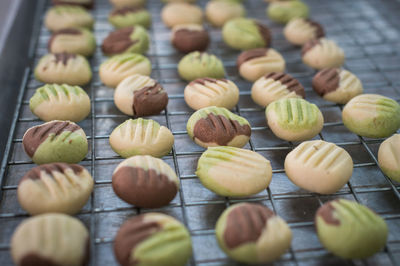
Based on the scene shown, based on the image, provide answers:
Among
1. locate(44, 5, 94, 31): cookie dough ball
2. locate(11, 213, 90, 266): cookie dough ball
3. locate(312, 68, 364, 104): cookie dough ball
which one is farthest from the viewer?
locate(44, 5, 94, 31): cookie dough ball

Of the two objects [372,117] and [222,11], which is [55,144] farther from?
[222,11]

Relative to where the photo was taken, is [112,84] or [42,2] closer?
[112,84]

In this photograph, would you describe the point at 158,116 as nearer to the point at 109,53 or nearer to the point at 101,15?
the point at 109,53

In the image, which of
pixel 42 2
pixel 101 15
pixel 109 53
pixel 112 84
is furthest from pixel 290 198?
pixel 42 2

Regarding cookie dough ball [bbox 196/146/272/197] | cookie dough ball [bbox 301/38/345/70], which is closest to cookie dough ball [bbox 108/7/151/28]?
cookie dough ball [bbox 301/38/345/70]

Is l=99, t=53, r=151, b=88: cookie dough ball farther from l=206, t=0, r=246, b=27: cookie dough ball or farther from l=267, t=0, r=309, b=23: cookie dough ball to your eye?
l=267, t=0, r=309, b=23: cookie dough ball
